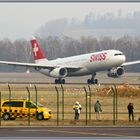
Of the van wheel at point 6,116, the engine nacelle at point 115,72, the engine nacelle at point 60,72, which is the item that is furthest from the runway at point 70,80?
the van wheel at point 6,116

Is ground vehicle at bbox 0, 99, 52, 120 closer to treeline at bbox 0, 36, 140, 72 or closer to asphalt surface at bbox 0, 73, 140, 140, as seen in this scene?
asphalt surface at bbox 0, 73, 140, 140

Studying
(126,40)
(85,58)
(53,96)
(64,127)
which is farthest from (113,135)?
(126,40)

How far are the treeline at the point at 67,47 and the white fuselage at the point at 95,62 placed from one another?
5571 cm

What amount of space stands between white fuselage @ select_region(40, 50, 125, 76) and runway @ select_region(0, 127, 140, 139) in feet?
162

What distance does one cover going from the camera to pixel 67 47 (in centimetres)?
16675

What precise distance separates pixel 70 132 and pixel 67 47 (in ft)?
431

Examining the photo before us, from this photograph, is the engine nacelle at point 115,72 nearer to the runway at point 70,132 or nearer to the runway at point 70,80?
the runway at point 70,80

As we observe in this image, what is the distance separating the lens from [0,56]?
518 ft

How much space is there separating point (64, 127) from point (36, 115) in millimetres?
5162

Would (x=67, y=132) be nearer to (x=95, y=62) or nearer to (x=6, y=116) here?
(x=6, y=116)

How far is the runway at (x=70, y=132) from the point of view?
3350 centimetres

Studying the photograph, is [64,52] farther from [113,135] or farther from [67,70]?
[113,135]

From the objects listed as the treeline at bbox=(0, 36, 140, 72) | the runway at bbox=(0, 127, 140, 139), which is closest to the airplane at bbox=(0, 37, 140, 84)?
the runway at bbox=(0, 127, 140, 139)

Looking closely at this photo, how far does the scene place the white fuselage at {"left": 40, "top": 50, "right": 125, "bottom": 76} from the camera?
288 feet
